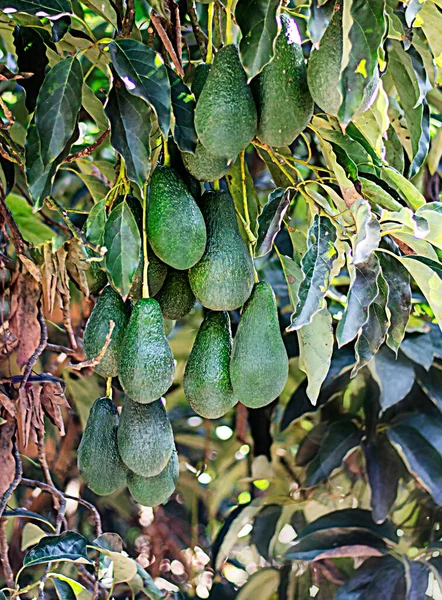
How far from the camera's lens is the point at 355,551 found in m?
1.62

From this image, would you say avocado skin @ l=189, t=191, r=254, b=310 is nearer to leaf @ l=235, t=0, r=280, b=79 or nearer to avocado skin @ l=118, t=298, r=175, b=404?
avocado skin @ l=118, t=298, r=175, b=404

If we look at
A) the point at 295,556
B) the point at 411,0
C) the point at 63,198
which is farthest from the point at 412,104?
the point at 295,556

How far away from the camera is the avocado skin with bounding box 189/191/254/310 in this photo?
2.29 feet

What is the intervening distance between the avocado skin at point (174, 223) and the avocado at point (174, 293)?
0.27 ft

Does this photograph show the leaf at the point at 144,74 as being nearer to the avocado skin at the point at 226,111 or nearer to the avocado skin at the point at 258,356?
the avocado skin at the point at 226,111

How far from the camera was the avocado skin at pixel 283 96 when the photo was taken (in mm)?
637

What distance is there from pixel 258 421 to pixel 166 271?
102 centimetres

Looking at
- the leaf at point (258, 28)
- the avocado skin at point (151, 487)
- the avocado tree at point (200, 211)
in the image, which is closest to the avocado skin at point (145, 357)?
the avocado tree at point (200, 211)

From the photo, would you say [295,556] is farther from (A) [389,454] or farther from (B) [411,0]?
(B) [411,0]

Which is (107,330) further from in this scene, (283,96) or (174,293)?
(283,96)

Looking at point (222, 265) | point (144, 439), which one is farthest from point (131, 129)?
point (144, 439)

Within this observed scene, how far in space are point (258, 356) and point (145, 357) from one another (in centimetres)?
11

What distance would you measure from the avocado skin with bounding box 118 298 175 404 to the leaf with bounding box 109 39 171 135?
0.17m

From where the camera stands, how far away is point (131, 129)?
25.6 inches
